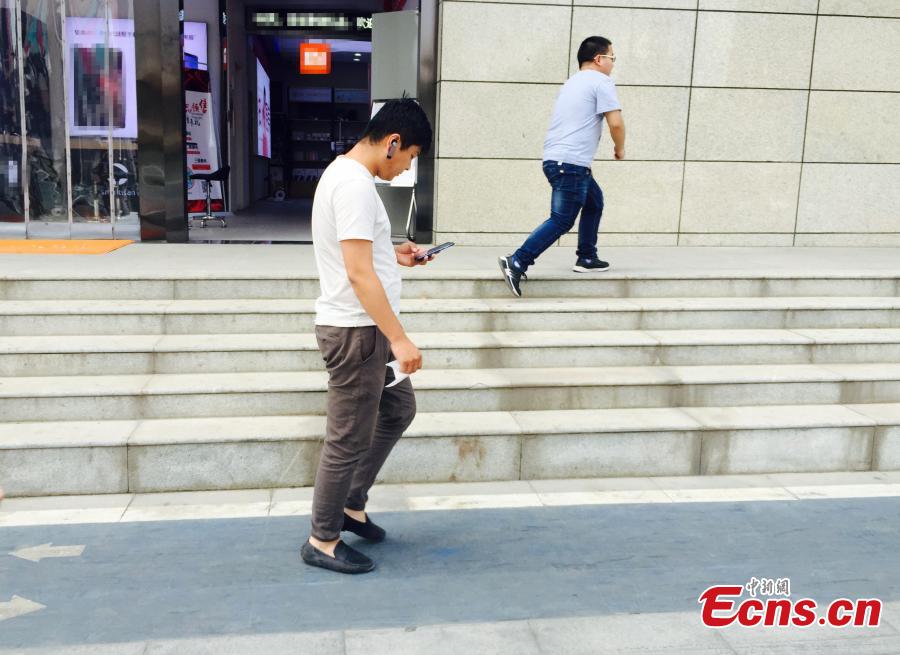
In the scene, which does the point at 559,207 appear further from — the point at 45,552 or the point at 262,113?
the point at 262,113

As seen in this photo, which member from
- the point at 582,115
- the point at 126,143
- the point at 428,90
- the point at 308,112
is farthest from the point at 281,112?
the point at 582,115

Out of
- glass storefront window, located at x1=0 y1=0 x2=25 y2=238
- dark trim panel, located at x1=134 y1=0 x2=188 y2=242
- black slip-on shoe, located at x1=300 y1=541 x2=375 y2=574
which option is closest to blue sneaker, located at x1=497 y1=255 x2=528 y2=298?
black slip-on shoe, located at x1=300 y1=541 x2=375 y2=574

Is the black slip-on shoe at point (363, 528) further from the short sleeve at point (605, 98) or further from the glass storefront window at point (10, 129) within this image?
the glass storefront window at point (10, 129)

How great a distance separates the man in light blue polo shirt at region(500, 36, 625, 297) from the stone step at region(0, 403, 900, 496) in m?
1.46

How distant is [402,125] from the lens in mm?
3188

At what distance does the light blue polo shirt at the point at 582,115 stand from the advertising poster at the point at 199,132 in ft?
26.4

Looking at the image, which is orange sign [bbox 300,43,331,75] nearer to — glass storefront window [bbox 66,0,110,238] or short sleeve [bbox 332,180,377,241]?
glass storefront window [bbox 66,0,110,238]

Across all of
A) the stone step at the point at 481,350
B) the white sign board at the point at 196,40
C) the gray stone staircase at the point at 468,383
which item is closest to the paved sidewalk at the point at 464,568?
the gray stone staircase at the point at 468,383

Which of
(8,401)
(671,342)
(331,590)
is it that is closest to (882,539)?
(671,342)

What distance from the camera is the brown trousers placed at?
325cm

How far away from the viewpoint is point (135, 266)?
6473 mm

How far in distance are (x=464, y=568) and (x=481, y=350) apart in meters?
2.05

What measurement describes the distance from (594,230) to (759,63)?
3.69 m

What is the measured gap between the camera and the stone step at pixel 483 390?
466cm
